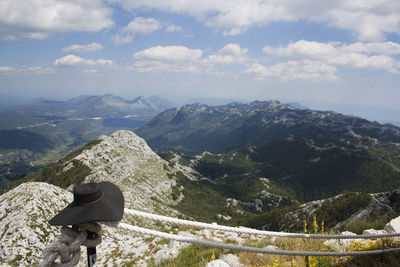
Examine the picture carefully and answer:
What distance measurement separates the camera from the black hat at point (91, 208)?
310 cm

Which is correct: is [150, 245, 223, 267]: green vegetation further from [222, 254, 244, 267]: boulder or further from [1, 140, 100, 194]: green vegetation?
[1, 140, 100, 194]: green vegetation

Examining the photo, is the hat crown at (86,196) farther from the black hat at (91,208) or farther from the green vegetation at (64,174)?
the green vegetation at (64,174)

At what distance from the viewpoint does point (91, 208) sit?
3.29m

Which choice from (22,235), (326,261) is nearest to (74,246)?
(326,261)

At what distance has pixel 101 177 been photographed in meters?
84.4

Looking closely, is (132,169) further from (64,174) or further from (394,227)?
(394,227)

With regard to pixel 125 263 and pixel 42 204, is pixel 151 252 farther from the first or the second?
pixel 42 204

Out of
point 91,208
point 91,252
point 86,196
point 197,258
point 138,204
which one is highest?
point 86,196

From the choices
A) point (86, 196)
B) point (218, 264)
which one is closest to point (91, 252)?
point (86, 196)

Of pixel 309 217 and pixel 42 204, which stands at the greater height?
pixel 42 204

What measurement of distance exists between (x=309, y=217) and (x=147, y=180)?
76.7 metres

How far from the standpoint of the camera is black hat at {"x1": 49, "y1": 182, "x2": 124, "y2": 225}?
10.2ft

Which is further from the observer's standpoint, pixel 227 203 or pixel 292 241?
pixel 227 203

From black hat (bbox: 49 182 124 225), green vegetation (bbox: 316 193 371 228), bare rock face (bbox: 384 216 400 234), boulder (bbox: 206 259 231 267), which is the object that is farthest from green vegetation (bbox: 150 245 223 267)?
green vegetation (bbox: 316 193 371 228)
